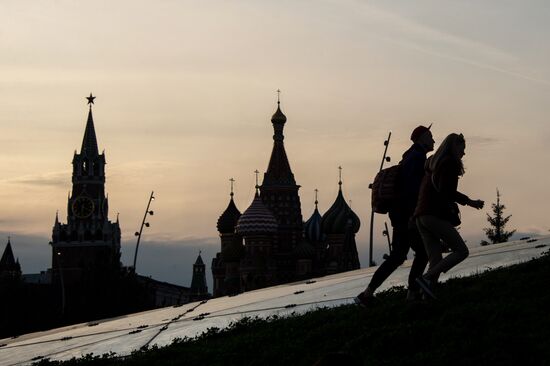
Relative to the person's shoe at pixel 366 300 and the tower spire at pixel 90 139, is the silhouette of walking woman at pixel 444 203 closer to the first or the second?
the person's shoe at pixel 366 300

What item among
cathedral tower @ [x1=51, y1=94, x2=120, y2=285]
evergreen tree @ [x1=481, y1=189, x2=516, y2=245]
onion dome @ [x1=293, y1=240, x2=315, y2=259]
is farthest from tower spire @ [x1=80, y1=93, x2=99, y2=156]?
evergreen tree @ [x1=481, y1=189, x2=516, y2=245]

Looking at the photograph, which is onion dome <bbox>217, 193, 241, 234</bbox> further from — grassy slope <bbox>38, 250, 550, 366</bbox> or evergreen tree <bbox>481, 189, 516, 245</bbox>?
grassy slope <bbox>38, 250, 550, 366</bbox>

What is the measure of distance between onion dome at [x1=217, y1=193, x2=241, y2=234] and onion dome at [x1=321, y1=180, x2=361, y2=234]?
31.3 feet

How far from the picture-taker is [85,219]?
6885 inches

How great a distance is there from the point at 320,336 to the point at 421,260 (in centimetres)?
144

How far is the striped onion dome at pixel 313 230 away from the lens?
475 ft

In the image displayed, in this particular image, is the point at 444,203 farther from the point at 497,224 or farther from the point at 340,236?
the point at 340,236

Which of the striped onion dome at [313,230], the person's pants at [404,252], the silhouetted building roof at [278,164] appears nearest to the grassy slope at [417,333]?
the person's pants at [404,252]

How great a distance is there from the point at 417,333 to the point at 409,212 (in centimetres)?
198

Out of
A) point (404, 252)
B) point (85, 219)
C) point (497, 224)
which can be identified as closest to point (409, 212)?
point (404, 252)

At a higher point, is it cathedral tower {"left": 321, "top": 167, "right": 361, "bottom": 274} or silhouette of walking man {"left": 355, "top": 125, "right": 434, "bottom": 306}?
cathedral tower {"left": 321, "top": 167, "right": 361, "bottom": 274}

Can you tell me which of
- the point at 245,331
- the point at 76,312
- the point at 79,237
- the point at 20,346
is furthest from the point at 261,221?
the point at 245,331

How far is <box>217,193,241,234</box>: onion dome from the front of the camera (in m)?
138

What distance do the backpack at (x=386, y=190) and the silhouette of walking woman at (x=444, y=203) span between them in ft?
1.41
